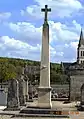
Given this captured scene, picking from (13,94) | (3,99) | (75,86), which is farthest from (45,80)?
(75,86)

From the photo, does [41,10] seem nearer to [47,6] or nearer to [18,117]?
[47,6]

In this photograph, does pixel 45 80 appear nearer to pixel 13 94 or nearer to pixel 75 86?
pixel 13 94

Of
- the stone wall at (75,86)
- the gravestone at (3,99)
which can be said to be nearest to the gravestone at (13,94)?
the gravestone at (3,99)

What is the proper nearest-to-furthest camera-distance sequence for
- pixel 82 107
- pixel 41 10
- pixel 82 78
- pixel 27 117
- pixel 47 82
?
pixel 27 117 < pixel 47 82 < pixel 41 10 < pixel 82 107 < pixel 82 78

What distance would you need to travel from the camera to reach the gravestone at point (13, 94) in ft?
101

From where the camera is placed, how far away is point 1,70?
355 feet

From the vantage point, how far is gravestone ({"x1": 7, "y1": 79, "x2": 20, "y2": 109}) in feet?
101

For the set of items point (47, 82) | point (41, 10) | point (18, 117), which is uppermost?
point (41, 10)

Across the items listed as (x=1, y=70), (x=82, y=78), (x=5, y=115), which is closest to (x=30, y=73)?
(x=1, y=70)

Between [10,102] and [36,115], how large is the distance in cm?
563

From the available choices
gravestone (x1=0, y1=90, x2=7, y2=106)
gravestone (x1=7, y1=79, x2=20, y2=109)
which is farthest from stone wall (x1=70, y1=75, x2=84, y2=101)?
gravestone (x1=7, y1=79, x2=20, y2=109)

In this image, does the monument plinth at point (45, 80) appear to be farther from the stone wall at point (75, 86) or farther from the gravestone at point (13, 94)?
the stone wall at point (75, 86)

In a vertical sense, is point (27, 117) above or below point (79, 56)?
below

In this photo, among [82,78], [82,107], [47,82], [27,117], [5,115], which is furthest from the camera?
[82,78]
